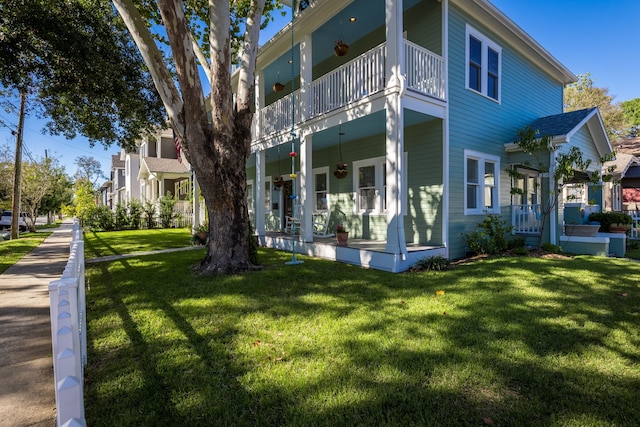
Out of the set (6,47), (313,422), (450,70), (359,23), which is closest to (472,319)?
(313,422)

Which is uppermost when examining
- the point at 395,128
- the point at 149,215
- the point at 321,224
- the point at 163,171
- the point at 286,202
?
the point at 163,171

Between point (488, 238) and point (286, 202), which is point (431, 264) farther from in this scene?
point (286, 202)

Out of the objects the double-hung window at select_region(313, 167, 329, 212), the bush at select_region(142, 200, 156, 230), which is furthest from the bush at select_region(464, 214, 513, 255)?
the bush at select_region(142, 200, 156, 230)

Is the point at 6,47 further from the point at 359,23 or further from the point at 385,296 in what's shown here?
the point at 385,296

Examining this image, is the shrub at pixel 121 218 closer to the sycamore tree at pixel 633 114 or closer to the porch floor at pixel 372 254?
the porch floor at pixel 372 254

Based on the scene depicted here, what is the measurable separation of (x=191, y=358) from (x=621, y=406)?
3.47m

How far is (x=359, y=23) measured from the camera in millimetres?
9016

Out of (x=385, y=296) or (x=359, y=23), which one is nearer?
(x=385, y=296)

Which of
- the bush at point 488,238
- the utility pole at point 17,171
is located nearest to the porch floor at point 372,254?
the bush at point 488,238

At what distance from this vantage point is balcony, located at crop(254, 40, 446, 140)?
23.7ft

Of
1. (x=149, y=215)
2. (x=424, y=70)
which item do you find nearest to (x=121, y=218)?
(x=149, y=215)

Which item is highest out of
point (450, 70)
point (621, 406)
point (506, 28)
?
point (506, 28)

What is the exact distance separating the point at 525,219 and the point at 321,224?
630 centimetres

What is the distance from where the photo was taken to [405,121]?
835cm
